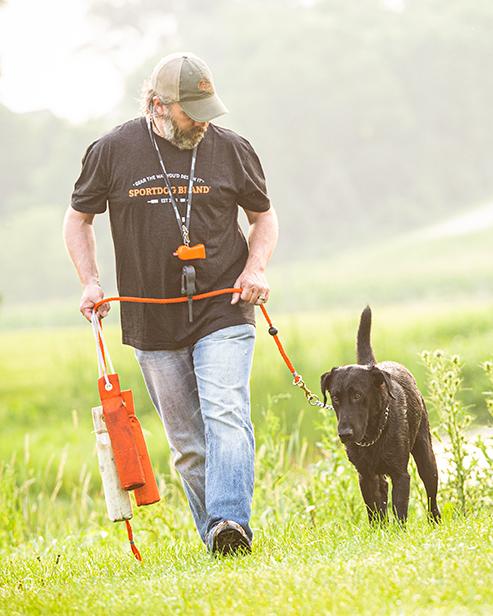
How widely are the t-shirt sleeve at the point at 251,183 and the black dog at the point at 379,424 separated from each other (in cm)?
72

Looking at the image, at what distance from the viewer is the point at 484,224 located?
3500 cm

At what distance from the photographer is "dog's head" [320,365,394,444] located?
16.4 ft

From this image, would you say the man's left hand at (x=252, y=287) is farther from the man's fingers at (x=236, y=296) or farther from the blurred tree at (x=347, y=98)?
the blurred tree at (x=347, y=98)

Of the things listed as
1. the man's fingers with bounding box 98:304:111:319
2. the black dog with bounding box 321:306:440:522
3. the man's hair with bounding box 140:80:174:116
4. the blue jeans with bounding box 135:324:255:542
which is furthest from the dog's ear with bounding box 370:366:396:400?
the man's hair with bounding box 140:80:174:116

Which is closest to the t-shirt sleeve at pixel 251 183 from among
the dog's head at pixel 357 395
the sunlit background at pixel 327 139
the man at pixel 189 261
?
the man at pixel 189 261

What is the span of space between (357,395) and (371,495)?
57 centimetres

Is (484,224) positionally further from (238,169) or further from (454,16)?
(238,169)

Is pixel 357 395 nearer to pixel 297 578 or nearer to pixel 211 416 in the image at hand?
pixel 211 416

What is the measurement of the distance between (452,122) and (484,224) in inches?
272

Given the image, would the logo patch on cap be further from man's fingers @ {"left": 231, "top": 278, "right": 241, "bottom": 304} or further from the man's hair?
man's fingers @ {"left": 231, "top": 278, "right": 241, "bottom": 304}

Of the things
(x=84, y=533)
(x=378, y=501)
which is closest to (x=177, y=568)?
(x=378, y=501)

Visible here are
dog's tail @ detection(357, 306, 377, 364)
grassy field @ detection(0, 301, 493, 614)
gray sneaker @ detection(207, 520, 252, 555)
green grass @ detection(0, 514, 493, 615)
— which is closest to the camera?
green grass @ detection(0, 514, 493, 615)

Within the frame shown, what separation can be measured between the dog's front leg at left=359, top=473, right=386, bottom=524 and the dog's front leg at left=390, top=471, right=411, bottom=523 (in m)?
0.12

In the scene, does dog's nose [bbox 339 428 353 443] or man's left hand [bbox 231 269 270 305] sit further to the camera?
man's left hand [bbox 231 269 270 305]
